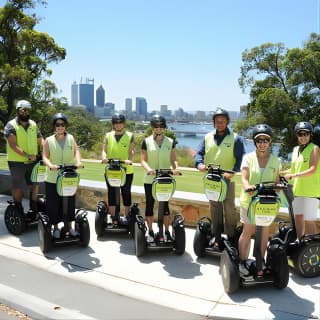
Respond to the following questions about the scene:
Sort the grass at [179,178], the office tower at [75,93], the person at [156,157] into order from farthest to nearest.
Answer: the office tower at [75,93] < the grass at [179,178] < the person at [156,157]

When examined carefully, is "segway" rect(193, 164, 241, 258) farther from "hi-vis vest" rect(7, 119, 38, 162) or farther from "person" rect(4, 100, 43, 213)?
"hi-vis vest" rect(7, 119, 38, 162)

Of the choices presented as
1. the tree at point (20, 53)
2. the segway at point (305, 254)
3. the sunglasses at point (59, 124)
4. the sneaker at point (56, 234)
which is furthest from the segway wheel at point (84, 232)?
the tree at point (20, 53)

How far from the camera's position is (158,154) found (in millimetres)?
4879

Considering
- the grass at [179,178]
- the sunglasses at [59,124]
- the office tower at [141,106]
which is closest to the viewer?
the sunglasses at [59,124]

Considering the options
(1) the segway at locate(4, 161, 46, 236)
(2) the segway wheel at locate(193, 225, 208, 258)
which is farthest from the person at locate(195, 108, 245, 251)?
(1) the segway at locate(4, 161, 46, 236)

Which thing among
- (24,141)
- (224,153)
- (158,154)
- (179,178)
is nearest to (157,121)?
(158,154)

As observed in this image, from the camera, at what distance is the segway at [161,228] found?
4574 millimetres

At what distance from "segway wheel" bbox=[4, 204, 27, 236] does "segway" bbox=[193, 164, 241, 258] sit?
102 inches

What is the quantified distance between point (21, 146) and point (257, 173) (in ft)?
11.4

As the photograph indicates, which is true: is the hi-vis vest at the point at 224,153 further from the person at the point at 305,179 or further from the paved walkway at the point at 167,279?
the paved walkway at the point at 167,279

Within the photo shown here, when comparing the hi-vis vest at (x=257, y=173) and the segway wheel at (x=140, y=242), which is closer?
the hi-vis vest at (x=257, y=173)

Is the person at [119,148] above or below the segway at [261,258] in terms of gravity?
above

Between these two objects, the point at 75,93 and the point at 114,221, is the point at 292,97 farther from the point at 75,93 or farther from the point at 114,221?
the point at 75,93

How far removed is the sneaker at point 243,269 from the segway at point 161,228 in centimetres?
96
